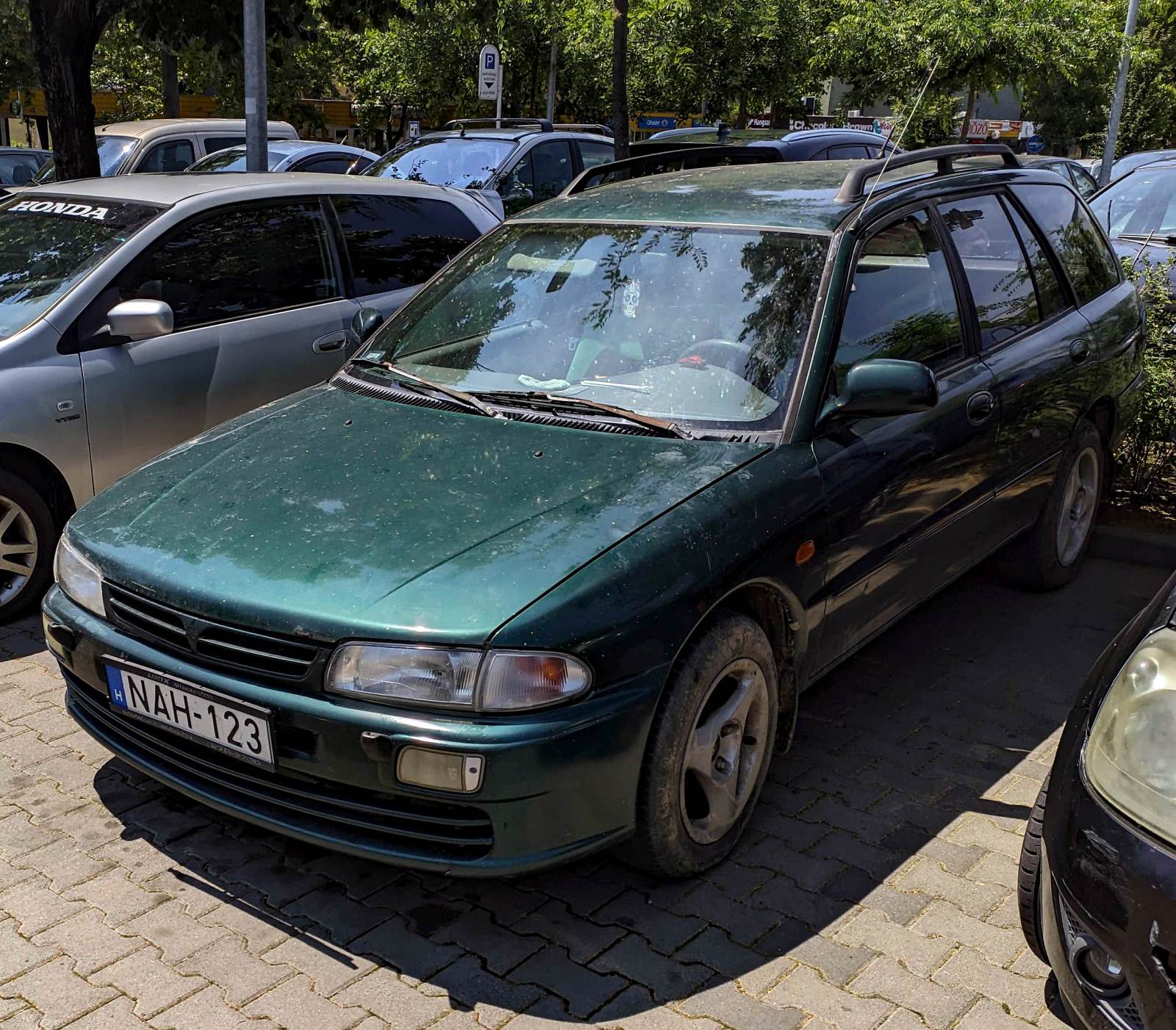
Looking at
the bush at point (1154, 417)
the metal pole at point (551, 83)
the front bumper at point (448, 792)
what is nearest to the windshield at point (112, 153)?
the bush at point (1154, 417)

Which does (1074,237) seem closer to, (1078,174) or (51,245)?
(51,245)

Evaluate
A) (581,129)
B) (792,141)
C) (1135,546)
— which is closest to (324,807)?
(1135,546)

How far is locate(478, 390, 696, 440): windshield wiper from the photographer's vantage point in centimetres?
357

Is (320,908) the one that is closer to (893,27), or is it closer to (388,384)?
(388,384)

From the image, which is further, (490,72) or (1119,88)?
(1119,88)

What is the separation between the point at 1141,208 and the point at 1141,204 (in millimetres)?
48

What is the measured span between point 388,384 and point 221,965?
1912 millimetres

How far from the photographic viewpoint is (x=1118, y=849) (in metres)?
2.27

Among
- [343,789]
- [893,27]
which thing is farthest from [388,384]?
[893,27]

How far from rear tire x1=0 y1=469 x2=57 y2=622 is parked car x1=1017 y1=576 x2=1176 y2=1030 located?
3830 mm

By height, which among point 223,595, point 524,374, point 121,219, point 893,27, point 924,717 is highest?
point 893,27

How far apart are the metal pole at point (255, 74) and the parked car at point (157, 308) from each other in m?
4.02

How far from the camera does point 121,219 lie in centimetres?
536

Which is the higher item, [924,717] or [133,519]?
[133,519]
